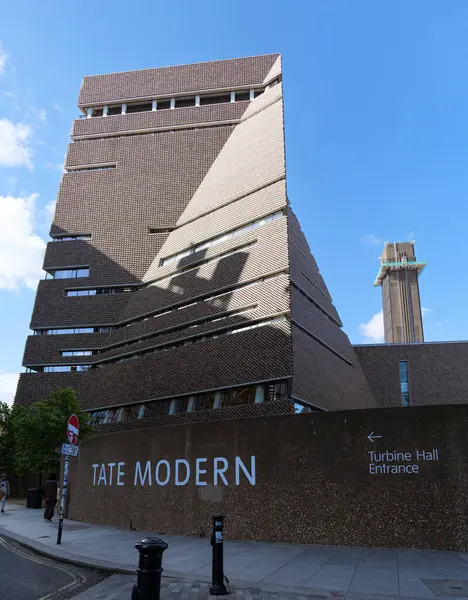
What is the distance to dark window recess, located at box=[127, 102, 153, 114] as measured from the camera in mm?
55031

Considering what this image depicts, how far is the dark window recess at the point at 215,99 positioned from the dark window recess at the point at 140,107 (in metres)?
5.48

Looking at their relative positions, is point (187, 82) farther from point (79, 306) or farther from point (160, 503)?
point (160, 503)

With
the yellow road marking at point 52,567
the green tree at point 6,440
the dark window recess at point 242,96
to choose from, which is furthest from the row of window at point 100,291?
the yellow road marking at point 52,567

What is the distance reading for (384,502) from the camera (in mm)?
11062

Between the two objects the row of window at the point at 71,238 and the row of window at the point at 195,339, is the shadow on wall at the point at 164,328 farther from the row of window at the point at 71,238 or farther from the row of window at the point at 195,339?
the row of window at the point at 71,238

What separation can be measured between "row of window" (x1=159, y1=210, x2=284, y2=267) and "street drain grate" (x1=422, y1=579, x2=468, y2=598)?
2733cm

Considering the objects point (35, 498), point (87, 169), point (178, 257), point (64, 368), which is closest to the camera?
point (35, 498)

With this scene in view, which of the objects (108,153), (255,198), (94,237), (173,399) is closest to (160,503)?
(173,399)

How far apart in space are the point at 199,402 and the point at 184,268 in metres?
11.4

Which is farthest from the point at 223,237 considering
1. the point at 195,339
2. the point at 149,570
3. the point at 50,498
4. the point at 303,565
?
the point at 149,570

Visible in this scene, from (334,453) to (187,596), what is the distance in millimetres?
5146

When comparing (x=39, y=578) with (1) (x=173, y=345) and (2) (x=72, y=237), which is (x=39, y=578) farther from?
(2) (x=72, y=237)

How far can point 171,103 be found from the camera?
53.8m

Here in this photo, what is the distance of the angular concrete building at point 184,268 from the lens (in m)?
30.6
